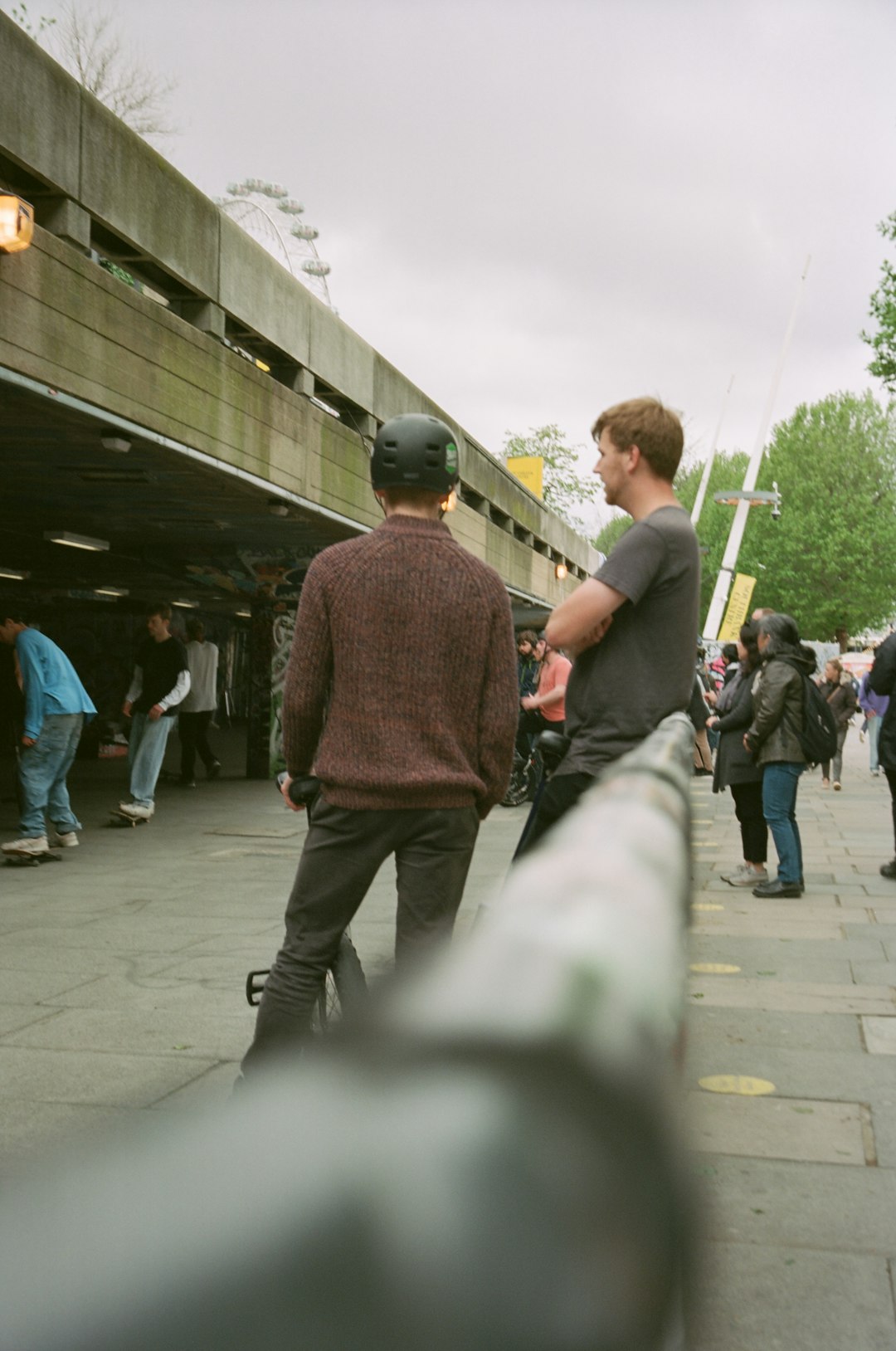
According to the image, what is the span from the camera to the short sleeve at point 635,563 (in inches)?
127

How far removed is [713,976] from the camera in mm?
6137

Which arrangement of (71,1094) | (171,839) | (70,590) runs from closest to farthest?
(71,1094) < (171,839) < (70,590)

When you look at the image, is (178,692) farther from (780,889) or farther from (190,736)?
(780,889)

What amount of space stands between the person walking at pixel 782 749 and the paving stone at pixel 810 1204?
17.2ft

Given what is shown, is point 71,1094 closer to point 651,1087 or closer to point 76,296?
point 651,1087

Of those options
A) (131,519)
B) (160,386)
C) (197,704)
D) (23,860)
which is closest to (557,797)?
(160,386)

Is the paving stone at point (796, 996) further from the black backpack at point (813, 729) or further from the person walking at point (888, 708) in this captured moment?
the person walking at point (888, 708)

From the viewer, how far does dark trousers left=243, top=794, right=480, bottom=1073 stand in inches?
128

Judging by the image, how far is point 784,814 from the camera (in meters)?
8.75

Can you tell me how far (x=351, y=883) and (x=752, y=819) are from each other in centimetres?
653

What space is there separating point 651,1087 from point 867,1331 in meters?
2.49

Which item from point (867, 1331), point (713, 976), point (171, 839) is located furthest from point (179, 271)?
point (867, 1331)

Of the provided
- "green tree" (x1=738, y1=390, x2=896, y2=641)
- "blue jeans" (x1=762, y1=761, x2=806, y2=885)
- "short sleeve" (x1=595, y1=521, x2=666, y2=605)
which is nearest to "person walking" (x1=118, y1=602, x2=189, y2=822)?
"blue jeans" (x1=762, y1=761, x2=806, y2=885)

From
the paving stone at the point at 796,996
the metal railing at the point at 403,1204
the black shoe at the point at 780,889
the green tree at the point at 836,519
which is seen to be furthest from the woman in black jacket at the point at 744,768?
the green tree at the point at 836,519
